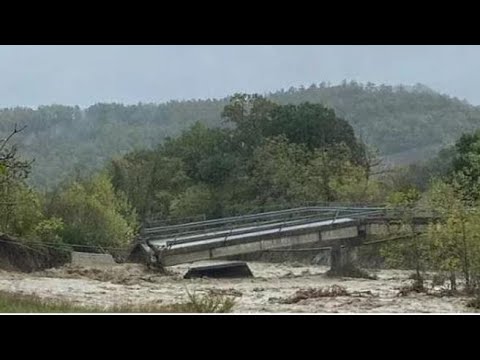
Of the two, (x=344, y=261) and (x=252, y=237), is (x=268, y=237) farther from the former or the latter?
(x=344, y=261)

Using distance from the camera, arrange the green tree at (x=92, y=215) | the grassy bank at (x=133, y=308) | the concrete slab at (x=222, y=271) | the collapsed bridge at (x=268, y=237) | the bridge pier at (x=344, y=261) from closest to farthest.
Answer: the grassy bank at (x=133, y=308)
the collapsed bridge at (x=268, y=237)
the concrete slab at (x=222, y=271)
the bridge pier at (x=344, y=261)
the green tree at (x=92, y=215)

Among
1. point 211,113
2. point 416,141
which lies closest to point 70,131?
point 211,113

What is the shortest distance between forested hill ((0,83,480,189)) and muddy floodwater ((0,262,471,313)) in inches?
593

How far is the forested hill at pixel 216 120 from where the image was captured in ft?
108

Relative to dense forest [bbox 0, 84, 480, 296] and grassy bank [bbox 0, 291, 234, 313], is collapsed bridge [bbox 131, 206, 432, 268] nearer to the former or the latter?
dense forest [bbox 0, 84, 480, 296]

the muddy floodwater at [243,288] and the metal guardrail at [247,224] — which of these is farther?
the metal guardrail at [247,224]

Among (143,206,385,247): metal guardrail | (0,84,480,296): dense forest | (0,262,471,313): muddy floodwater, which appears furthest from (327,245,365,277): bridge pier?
(0,84,480,296): dense forest

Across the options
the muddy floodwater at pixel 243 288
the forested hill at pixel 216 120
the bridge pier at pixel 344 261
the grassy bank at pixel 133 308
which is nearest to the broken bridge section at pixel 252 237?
the bridge pier at pixel 344 261

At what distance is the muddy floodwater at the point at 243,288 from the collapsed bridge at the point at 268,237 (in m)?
0.61

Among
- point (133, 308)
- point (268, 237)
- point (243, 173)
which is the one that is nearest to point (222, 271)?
point (268, 237)

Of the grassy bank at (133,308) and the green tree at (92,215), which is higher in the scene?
the green tree at (92,215)

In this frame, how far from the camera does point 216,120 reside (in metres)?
33.3

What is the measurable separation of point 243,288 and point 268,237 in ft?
9.71

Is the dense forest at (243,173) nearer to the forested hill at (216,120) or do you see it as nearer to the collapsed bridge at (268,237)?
the forested hill at (216,120)
